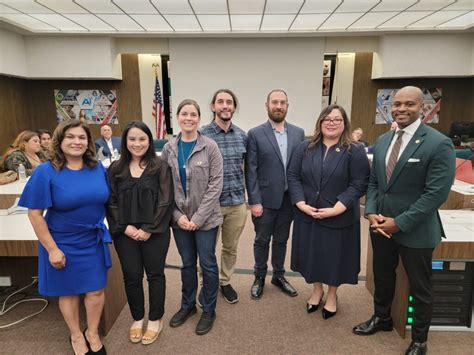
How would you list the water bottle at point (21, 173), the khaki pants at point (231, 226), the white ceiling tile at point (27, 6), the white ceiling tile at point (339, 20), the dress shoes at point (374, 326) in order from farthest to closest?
the white ceiling tile at point (339, 20), the white ceiling tile at point (27, 6), the water bottle at point (21, 173), the khaki pants at point (231, 226), the dress shoes at point (374, 326)

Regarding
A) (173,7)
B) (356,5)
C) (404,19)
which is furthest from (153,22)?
(404,19)

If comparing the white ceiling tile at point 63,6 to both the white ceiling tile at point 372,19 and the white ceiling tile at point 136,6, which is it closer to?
the white ceiling tile at point 136,6

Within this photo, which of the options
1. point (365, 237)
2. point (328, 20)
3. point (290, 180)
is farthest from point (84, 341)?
point (328, 20)

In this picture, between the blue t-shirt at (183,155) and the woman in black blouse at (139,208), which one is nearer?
the woman in black blouse at (139,208)

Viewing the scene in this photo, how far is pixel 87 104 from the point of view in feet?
25.9

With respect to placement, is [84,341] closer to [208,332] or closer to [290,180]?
[208,332]

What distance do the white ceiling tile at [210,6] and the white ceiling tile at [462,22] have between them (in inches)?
178

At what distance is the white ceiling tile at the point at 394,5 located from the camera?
506 cm

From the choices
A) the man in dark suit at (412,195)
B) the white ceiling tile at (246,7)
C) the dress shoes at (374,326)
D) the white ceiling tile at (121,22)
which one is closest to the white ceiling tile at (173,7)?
the white ceiling tile at (246,7)

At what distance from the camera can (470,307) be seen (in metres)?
2.20

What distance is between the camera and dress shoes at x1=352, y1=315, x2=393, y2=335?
2150 mm

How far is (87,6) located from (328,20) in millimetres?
4423

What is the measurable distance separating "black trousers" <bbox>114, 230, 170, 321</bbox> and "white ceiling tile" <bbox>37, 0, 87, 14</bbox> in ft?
16.0

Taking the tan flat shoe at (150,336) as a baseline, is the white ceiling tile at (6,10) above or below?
above
